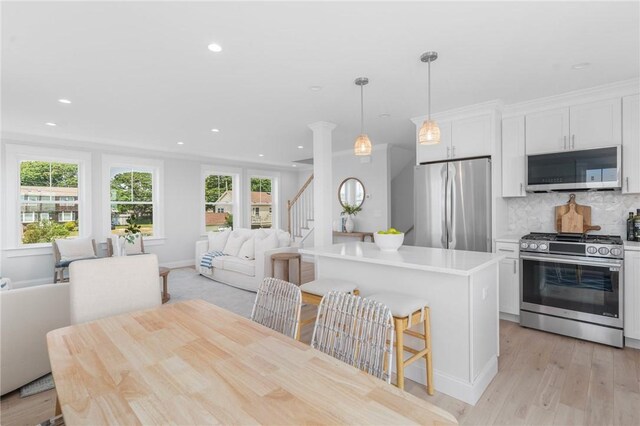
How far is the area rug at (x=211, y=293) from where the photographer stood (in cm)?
426

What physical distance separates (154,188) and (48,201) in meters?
1.73

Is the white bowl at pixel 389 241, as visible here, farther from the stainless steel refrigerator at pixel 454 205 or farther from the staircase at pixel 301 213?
the staircase at pixel 301 213

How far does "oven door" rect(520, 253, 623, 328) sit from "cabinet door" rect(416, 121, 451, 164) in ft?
5.01

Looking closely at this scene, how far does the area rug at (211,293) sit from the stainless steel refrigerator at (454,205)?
8.17 ft

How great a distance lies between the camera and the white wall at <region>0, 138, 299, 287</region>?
5094 millimetres

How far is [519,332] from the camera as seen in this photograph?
10.8 ft

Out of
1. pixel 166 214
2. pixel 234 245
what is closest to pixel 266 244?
pixel 234 245

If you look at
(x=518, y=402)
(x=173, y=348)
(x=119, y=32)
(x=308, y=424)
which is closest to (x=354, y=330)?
(x=308, y=424)

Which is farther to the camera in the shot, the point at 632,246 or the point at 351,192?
the point at 351,192

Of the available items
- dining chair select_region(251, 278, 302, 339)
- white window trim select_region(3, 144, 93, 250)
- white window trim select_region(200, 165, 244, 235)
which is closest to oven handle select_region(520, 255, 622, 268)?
dining chair select_region(251, 278, 302, 339)

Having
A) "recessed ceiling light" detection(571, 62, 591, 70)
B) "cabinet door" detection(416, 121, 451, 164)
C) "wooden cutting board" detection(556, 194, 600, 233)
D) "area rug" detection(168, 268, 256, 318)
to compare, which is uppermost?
"recessed ceiling light" detection(571, 62, 591, 70)

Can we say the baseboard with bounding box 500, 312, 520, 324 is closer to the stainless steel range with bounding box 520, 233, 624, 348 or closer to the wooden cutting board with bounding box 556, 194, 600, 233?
the stainless steel range with bounding box 520, 233, 624, 348

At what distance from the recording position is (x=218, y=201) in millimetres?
7832

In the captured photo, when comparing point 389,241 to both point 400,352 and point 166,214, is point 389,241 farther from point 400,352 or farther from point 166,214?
point 166,214
